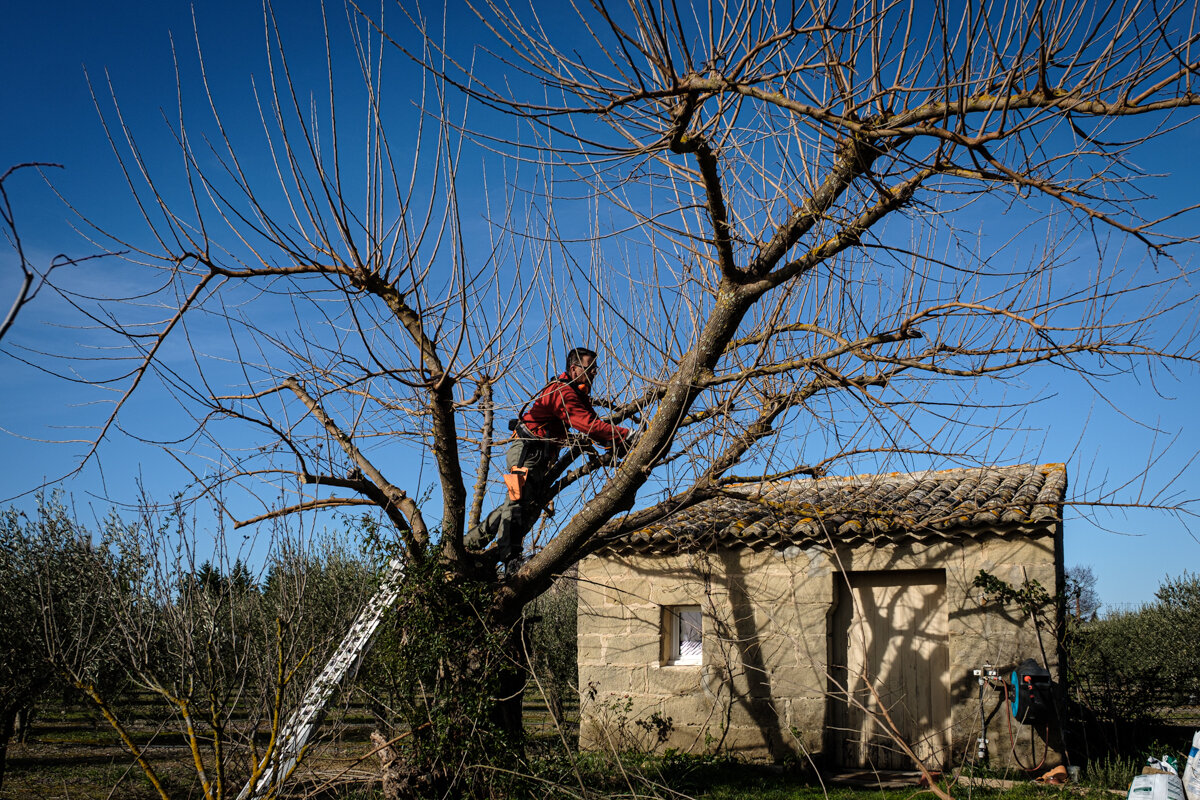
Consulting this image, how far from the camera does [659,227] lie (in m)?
4.32

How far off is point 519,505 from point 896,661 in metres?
4.97

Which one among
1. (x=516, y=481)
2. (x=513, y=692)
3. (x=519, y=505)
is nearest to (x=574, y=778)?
(x=513, y=692)

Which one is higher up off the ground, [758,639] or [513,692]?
[758,639]

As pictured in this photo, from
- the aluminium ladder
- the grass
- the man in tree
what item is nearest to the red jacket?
the man in tree

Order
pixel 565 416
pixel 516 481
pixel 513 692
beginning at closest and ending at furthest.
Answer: pixel 565 416 → pixel 516 481 → pixel 513 692

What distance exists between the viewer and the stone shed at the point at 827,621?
8.32 m

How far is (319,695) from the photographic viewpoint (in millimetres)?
5113

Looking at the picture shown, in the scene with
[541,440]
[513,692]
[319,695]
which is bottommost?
[513,692]

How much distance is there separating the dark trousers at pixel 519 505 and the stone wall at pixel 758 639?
7.71ft

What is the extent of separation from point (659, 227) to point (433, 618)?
12.3 ft

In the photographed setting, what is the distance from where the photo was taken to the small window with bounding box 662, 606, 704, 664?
32.9 feet

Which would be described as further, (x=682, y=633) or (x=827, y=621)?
(x=682, y=633)

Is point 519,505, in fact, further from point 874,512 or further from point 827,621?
point 827,621

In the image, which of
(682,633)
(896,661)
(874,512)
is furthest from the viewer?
(682,633)
